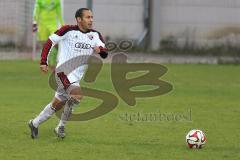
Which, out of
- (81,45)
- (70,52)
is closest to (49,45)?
(70,52)

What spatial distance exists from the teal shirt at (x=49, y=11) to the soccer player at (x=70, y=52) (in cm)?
1029

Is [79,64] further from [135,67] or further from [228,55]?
[228,55]

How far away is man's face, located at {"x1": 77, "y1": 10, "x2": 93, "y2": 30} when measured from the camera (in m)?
10.6

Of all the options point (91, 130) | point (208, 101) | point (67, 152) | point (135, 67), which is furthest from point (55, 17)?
point (67, 152)

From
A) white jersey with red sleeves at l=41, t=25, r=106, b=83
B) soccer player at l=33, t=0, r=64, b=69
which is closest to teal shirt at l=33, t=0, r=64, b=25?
soccer player at l=33, t=0, r=64, b=69

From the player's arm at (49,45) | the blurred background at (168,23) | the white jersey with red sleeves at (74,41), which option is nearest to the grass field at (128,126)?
the player's arm at (49,45)

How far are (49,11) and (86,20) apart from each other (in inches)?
417

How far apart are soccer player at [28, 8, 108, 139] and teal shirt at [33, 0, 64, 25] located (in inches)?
405

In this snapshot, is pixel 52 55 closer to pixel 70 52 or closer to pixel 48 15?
pixel 48 15

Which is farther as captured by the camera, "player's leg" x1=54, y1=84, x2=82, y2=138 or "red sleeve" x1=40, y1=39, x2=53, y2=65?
"player's leg" x1=54, y1=84, x2=82, y2=138

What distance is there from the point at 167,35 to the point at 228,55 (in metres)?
2.44

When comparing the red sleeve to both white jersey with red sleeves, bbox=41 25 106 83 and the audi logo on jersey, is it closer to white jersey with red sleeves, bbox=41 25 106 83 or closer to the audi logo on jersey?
white jersey with red sleeves, bbox=41 25 106 83

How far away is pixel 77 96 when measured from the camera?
10.6 m

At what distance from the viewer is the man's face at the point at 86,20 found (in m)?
10.6
